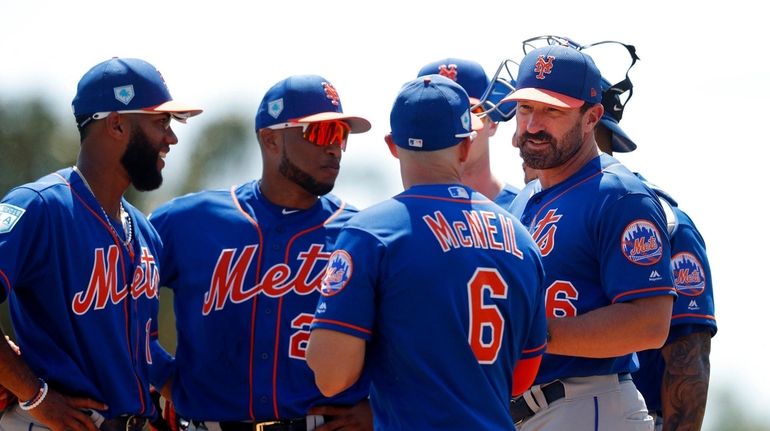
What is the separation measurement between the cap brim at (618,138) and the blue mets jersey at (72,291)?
2.82m

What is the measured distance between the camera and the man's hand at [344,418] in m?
6.20

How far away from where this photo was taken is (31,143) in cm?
2064

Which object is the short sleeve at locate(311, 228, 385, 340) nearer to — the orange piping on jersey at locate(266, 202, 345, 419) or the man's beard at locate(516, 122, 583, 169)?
the orange piping on jersey at locate(266, 202, 345, 419)

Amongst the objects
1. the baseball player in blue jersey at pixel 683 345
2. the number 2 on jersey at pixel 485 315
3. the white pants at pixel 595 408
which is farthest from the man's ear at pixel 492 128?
the number 2 on jersey at pixel 485 315

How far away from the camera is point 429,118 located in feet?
16.9

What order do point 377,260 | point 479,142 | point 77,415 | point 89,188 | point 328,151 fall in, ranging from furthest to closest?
point 479,142, point 328,151, point 89,188, point 77,415, point 377,260

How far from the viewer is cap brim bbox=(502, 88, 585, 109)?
6.28 m

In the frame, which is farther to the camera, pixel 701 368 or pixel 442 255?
pixel 701 368

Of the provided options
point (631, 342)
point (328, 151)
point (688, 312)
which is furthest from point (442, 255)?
point (688, 312)

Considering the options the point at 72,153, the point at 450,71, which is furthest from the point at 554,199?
the point at 72,153

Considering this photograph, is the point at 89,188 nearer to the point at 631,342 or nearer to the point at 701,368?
the point at 631,342

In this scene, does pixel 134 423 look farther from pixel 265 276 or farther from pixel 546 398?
pixel 546 398

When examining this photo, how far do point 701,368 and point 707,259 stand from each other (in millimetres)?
641

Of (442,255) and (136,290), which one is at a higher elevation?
(442,255)
